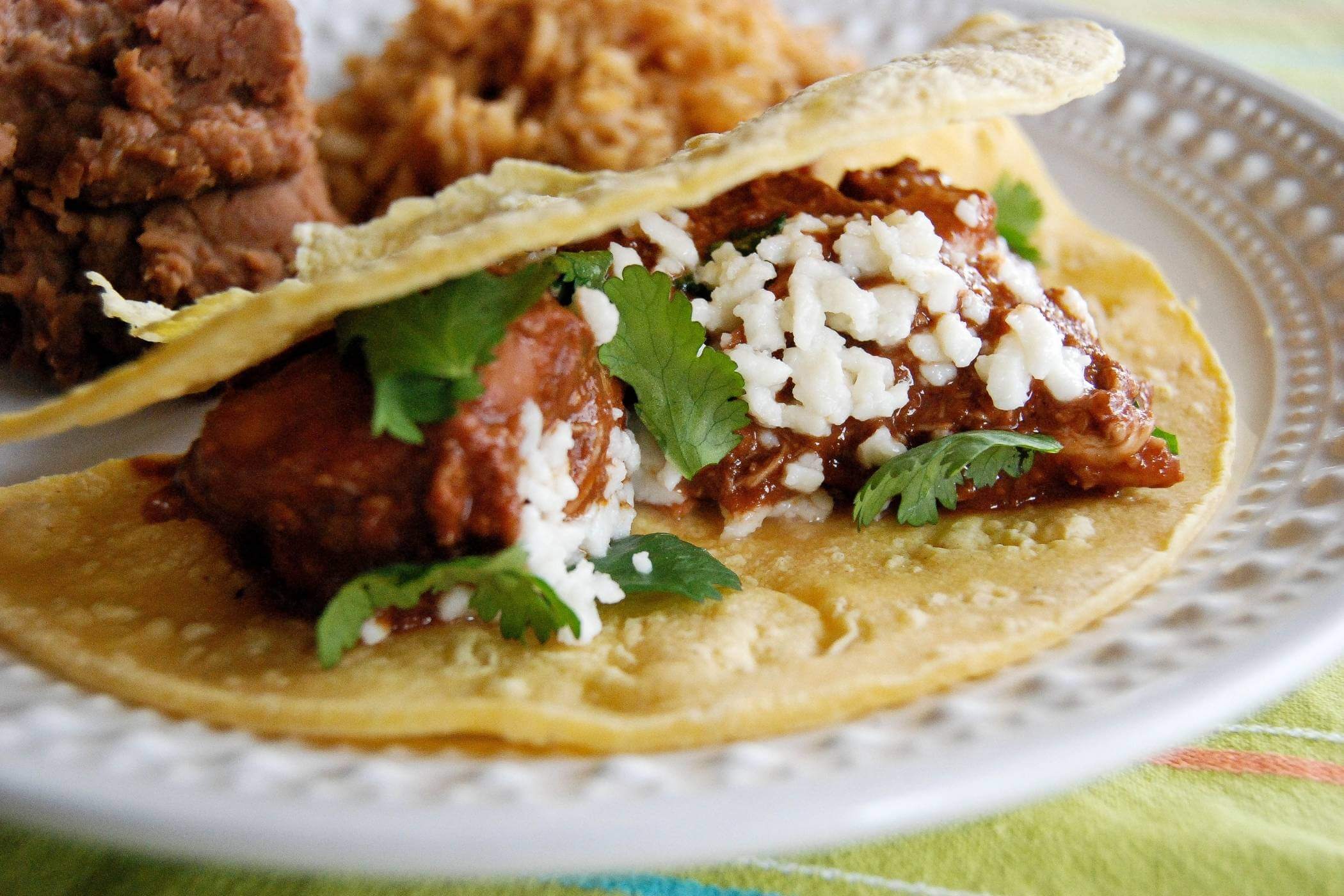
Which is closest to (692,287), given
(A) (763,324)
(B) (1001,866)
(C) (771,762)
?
(A) (763,324)

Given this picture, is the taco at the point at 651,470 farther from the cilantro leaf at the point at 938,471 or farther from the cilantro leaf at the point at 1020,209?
the cilantro leaf at the point at 1020,209

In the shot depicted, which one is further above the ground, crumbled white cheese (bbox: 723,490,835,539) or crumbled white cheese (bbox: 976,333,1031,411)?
crumbled white cheese (bbox: 976,333,1031,411)

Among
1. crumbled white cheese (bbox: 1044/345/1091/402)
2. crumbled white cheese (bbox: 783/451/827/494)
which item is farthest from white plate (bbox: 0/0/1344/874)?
crumbled white cheese (bbox: 783/451/827/494)

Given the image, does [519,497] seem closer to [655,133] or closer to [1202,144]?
[655,133]

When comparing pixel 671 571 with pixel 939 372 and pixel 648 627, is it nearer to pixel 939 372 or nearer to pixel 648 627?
pixel 648 627

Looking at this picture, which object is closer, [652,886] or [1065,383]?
[652,886]

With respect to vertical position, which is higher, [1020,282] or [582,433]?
[1020,282]

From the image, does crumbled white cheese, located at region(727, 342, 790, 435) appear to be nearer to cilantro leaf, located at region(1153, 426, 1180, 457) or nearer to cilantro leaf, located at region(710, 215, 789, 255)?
cilantro leaf, located at region(710, 215, 789, 255)
